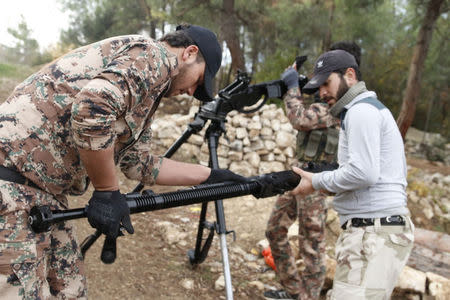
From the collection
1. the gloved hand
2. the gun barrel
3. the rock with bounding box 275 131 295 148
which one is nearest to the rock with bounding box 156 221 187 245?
the gloved hand

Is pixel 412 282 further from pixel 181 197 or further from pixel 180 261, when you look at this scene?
pixel 181 197

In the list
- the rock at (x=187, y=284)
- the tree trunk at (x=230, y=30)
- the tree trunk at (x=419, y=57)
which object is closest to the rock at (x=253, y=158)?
Answer: the tree trunk at (x=230, y=30)

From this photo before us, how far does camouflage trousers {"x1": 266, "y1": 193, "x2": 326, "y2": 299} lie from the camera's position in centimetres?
271

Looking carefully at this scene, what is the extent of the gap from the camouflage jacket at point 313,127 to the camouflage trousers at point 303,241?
1.30ft

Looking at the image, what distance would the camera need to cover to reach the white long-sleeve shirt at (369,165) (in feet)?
5.49

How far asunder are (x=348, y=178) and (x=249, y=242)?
247 centimetres

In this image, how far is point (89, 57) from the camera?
1.41 metres

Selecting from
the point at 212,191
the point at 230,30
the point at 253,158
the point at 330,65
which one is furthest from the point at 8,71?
the point at 212,191

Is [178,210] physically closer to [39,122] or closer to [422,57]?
[39,122]

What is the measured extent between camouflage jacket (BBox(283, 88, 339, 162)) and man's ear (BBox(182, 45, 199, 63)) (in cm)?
144

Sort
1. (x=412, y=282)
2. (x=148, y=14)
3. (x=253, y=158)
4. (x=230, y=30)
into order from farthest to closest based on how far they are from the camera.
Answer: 1. (x=148, y=14)
2. (x=230, y=30)
3. (x=253, y=158)
4. (x=412, y=282)

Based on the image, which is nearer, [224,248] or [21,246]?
[21,246]

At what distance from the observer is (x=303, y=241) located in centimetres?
280

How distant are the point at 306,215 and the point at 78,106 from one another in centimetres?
196
